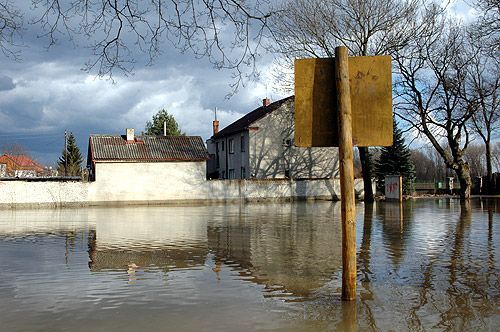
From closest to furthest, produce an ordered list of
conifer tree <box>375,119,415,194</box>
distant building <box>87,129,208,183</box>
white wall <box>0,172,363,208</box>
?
white wall <box>0,172,363,208</box>
distant building <box>87,129,208,183</box>
conifer tree <box>375,119,415,194</box>

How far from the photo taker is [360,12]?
35.5m

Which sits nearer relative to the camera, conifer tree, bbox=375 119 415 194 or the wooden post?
the wooden post

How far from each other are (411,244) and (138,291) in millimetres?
7615

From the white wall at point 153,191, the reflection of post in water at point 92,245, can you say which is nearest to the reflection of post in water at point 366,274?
the reflection of post in water at point 92,245

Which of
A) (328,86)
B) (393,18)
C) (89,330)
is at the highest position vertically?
(393,18)

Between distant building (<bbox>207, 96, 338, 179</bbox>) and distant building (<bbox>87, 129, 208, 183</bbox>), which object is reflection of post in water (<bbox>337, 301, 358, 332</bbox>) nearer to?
distant building (<bbox>87, 129, 208, 183</bbox>)

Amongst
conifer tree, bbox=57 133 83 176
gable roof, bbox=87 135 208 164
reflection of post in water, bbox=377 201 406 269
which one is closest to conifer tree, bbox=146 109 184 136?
conifer tree, bbox=57 133 83 176

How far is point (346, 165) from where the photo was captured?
6.51 m

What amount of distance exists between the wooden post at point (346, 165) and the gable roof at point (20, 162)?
80.0 meters

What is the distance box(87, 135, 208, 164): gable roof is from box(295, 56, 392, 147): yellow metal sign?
34.8 meters

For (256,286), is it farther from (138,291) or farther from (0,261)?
(0,261)

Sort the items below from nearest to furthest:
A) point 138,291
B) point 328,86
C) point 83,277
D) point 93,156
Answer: point 328,86 < point 138,291 < point 83,277 < point 93,156

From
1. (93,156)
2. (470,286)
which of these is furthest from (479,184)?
(470,286)

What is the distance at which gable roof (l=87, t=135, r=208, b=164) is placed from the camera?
40781mm
